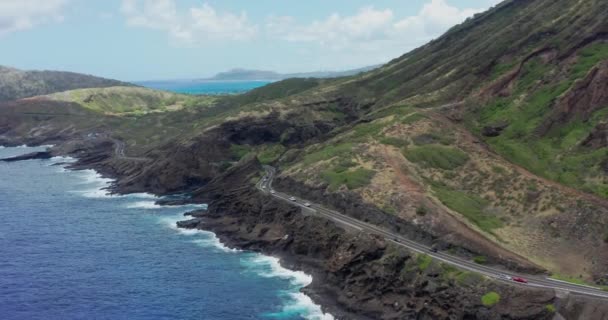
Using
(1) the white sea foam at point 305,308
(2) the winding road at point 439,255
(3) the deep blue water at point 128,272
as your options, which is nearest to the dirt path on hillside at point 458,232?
(2) the winding road at point 439,255

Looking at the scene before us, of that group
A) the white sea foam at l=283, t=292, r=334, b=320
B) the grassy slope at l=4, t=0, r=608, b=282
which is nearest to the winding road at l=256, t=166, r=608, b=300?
the grassy slope at l=4, t=0, r=608, b=282

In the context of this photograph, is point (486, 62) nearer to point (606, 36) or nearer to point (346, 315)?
point (606, 36)

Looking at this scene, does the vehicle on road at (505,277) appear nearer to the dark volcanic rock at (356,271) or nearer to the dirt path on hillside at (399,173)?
the dark volcanic rock at (356,271)

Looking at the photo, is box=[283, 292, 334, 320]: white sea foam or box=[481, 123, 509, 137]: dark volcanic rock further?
box=[481, 123, 509, 137]: dark volcanic rock

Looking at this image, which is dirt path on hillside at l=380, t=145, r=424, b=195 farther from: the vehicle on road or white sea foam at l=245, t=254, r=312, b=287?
the vehicle on road

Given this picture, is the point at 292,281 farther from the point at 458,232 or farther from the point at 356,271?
the point at 458,232
